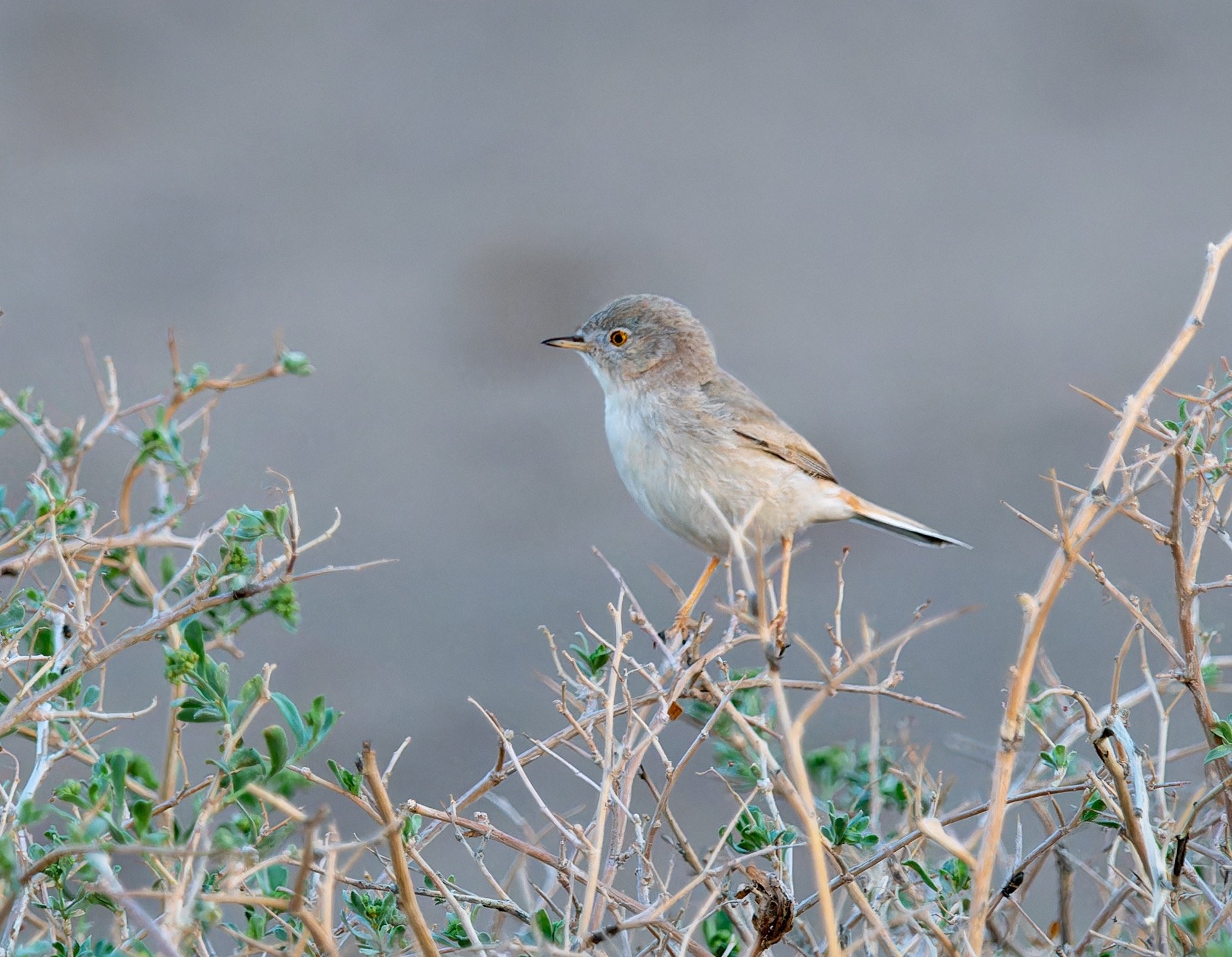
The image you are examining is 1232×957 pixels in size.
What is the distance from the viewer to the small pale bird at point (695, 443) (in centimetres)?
436

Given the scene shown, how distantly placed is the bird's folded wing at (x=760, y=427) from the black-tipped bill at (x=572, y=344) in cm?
56

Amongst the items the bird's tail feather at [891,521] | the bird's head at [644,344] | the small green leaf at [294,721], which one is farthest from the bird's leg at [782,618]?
the small green leaf at [294,721]

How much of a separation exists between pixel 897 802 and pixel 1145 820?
40.1 inches

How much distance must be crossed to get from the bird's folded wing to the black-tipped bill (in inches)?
22.0

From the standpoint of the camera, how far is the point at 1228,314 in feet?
31.5

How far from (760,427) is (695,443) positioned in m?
0.27

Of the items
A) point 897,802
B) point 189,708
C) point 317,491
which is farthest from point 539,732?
point 189,708

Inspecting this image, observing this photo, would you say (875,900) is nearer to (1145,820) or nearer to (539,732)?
(1145,820)

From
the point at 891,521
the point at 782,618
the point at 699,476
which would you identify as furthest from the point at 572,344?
the point at 782,618

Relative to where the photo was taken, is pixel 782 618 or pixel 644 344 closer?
pixel 782 618

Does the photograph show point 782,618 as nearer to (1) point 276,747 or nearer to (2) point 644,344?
(2) point 644,344

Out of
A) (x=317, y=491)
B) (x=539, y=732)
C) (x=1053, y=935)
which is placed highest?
(x=1053, y=935)

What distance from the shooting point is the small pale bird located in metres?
4.36

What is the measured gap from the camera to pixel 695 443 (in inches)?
174
